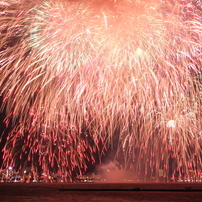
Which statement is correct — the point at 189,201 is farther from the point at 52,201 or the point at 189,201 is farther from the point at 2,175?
the point at 2,175

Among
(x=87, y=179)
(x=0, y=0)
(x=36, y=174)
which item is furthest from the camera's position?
(x=87, y=179)

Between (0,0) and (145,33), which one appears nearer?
(0,0)

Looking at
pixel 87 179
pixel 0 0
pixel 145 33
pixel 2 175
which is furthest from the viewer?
pixel 87 179

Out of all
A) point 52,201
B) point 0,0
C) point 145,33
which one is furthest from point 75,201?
point 0,0

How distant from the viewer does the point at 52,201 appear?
2981 centimetres

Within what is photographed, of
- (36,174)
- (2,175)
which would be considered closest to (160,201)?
(2,175)

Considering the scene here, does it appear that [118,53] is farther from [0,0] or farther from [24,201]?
[24,201]

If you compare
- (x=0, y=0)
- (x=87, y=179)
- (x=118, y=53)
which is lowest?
(x=87, y=179)

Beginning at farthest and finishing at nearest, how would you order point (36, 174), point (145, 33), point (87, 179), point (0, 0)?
point (87, 179) < point (36, 174) < point (145, 33) < point (0, 0)

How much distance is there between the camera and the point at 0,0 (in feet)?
94.4

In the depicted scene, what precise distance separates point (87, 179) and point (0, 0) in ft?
574

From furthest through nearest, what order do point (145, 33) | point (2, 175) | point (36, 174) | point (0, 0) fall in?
point (36, 174)
point (2, 175)
point (145, 33)
point (0, 0)

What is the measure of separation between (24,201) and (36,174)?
158320mm

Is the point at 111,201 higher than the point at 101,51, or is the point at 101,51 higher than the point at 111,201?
the point at 101,51
